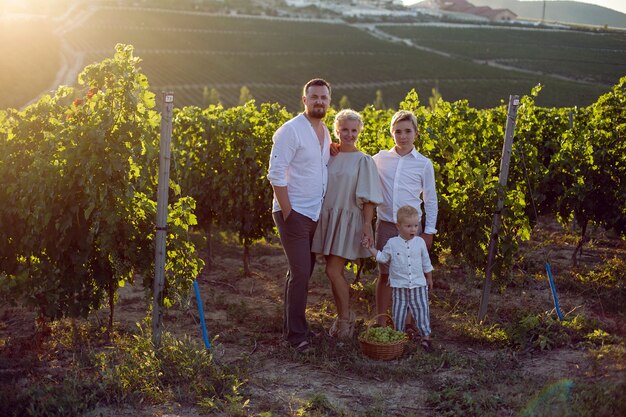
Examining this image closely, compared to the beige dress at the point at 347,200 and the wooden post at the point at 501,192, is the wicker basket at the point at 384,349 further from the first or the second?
the wooden post at the point at 501,192

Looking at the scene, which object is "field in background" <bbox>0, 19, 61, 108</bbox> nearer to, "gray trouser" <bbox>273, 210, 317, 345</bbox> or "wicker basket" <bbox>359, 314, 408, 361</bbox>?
"gray trouser" <bbox>273, 210, 317, 345</bbox>

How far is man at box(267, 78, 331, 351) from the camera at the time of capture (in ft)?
16.4

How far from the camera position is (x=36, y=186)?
17.3 ft

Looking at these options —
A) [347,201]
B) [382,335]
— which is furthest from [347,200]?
[382,335]

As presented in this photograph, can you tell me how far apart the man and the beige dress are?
9cm

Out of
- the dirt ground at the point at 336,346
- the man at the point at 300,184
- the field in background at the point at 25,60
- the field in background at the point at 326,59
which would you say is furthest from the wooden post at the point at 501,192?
the field in background at the point at 326,59

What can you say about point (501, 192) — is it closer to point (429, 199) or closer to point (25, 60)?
point (429, 199)

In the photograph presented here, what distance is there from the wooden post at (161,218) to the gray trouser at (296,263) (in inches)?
34.9

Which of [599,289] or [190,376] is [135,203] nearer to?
[190,376]

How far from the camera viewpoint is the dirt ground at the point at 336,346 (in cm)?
442

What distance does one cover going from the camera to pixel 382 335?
197 inches

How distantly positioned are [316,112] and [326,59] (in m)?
61.3

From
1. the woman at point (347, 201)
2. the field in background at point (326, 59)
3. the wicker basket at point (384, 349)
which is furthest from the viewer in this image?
the field in background at point (326, 59)

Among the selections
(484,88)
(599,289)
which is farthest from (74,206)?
(484,88)
